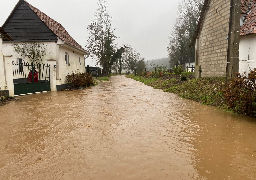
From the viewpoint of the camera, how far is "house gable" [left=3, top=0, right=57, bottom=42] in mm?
14117

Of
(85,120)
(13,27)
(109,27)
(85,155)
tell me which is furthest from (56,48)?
(109,27)

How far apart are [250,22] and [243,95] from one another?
6246mm

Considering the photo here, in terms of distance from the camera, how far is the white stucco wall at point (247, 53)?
9.23m

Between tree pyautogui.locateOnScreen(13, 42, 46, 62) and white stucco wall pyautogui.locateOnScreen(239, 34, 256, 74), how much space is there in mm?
12732

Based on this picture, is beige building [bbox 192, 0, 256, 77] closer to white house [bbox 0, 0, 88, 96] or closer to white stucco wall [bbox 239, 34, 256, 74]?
white stucco wall [bbox 239, 34, 256, 74]

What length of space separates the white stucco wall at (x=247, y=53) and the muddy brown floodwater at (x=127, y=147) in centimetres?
491

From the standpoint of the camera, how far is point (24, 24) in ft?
47.1

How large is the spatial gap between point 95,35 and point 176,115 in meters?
29.6

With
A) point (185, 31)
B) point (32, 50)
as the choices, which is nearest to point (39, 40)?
point (32, 50)

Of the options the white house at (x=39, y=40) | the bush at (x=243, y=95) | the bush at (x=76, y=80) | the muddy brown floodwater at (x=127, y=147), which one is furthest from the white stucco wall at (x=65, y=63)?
the bush at (x=243, y=95)

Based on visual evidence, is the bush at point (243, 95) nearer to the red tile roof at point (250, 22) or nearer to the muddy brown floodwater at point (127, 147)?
the muddy brown floodwater at point (127, 147)

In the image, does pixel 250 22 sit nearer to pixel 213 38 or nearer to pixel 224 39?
pixel 224 39

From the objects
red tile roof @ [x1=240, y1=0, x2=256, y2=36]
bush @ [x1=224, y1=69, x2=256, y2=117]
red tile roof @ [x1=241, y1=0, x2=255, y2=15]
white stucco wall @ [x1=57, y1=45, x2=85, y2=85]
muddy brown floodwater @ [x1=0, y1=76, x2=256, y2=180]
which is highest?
red tile roof @ [x1=241, y1=0, x2=255, y2=15]

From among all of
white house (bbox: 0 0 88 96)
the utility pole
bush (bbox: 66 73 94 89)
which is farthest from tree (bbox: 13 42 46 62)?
the utility pole
